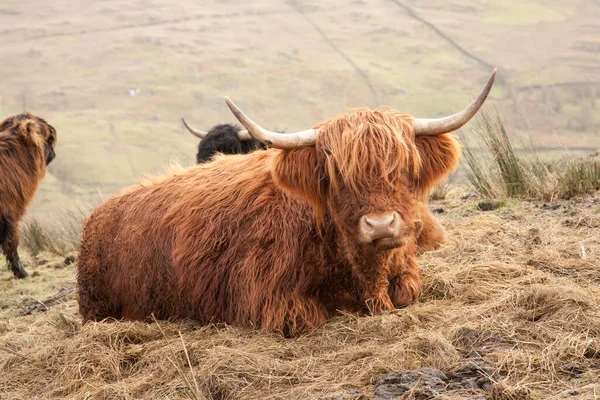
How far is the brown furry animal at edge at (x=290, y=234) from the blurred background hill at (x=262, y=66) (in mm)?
29728

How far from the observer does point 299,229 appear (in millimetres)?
3811

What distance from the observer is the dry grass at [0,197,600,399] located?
9.00 ft

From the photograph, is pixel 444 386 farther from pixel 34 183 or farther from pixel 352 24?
pixel 352 24

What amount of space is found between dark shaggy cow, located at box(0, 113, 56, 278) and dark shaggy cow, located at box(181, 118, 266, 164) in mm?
1787

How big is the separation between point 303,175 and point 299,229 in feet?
1.06

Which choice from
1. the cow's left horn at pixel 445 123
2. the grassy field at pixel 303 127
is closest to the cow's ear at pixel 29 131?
the grassy field at pixel 303 127

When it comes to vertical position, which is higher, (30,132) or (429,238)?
(429,238)

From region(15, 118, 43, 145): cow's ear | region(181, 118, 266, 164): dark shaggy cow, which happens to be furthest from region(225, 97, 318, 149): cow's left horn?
region(15, 118, 43, 145): cow's ear

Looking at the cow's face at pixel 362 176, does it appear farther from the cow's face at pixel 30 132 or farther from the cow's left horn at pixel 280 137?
the cow's face at pixel 30 132

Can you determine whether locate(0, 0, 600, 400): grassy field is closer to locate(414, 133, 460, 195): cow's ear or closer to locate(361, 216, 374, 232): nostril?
locate(361, 216, 374, 232): nostril

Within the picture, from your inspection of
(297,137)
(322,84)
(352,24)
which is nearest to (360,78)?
(322,84)

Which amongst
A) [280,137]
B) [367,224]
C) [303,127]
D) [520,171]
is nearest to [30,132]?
[520,171]

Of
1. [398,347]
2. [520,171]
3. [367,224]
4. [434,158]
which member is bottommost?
[520,171]

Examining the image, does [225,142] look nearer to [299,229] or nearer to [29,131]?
[29,131]
